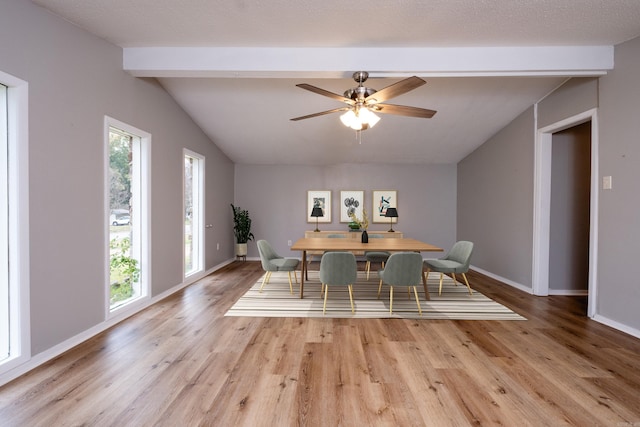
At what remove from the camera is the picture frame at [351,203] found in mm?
7234

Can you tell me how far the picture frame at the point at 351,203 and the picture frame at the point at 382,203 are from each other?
11.6 inches

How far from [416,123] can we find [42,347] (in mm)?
5424

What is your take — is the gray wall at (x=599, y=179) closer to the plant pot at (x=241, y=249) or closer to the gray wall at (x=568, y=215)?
the gray wall at (x=568, y=215)

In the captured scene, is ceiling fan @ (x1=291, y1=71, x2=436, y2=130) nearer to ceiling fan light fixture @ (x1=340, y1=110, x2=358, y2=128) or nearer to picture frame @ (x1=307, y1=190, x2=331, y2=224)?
ceiling fan light fixture @ (x1=340, y1=110, x2=358, y2=128)

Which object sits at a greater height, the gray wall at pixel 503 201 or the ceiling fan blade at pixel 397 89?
the ceiling fan blade at pixel 397 89

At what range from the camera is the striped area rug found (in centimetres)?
354

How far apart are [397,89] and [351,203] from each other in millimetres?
4539

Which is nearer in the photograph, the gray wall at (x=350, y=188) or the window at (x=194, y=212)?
the window at (x=194, y=212)

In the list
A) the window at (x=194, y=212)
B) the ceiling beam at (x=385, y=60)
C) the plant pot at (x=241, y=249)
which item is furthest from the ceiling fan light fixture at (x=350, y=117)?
the plant pot at (x=241, y=249)

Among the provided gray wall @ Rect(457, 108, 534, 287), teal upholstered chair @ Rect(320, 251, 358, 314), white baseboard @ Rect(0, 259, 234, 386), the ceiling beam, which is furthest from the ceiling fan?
white baseboard @ Rect(0, 259, 234, 386)

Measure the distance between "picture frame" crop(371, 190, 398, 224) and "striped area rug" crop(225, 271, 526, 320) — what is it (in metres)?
2.53

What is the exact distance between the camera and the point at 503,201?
5.29 metres

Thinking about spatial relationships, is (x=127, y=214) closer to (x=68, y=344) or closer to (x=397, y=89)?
(x=68, y=344)

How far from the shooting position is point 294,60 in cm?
329
